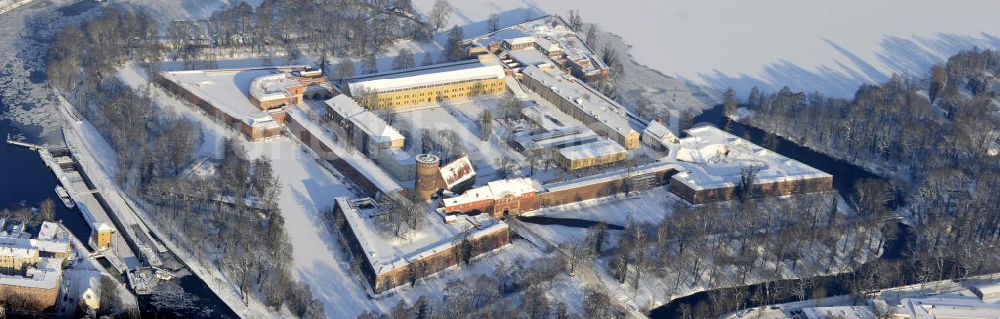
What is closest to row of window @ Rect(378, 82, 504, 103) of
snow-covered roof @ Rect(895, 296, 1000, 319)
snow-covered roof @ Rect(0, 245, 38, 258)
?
snow-covered roof @ Rect(0, 245, 38, 258)

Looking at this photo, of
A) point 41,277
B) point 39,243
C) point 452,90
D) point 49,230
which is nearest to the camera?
point 41,277

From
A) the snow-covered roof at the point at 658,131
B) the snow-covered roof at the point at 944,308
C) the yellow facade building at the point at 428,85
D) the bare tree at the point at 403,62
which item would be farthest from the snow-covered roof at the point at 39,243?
the snow-covered roof at the point at 944,308

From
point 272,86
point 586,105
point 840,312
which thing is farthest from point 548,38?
point 840,312

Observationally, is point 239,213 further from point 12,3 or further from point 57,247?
point 12,3

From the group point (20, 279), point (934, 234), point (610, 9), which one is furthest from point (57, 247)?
point (610, 9)

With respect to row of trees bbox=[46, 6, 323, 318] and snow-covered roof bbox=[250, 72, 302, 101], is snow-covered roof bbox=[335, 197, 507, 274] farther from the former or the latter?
snow-covered roof bbox=[250, 72, 302, 101]

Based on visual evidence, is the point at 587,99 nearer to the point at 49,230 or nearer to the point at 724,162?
the point at 724,162
